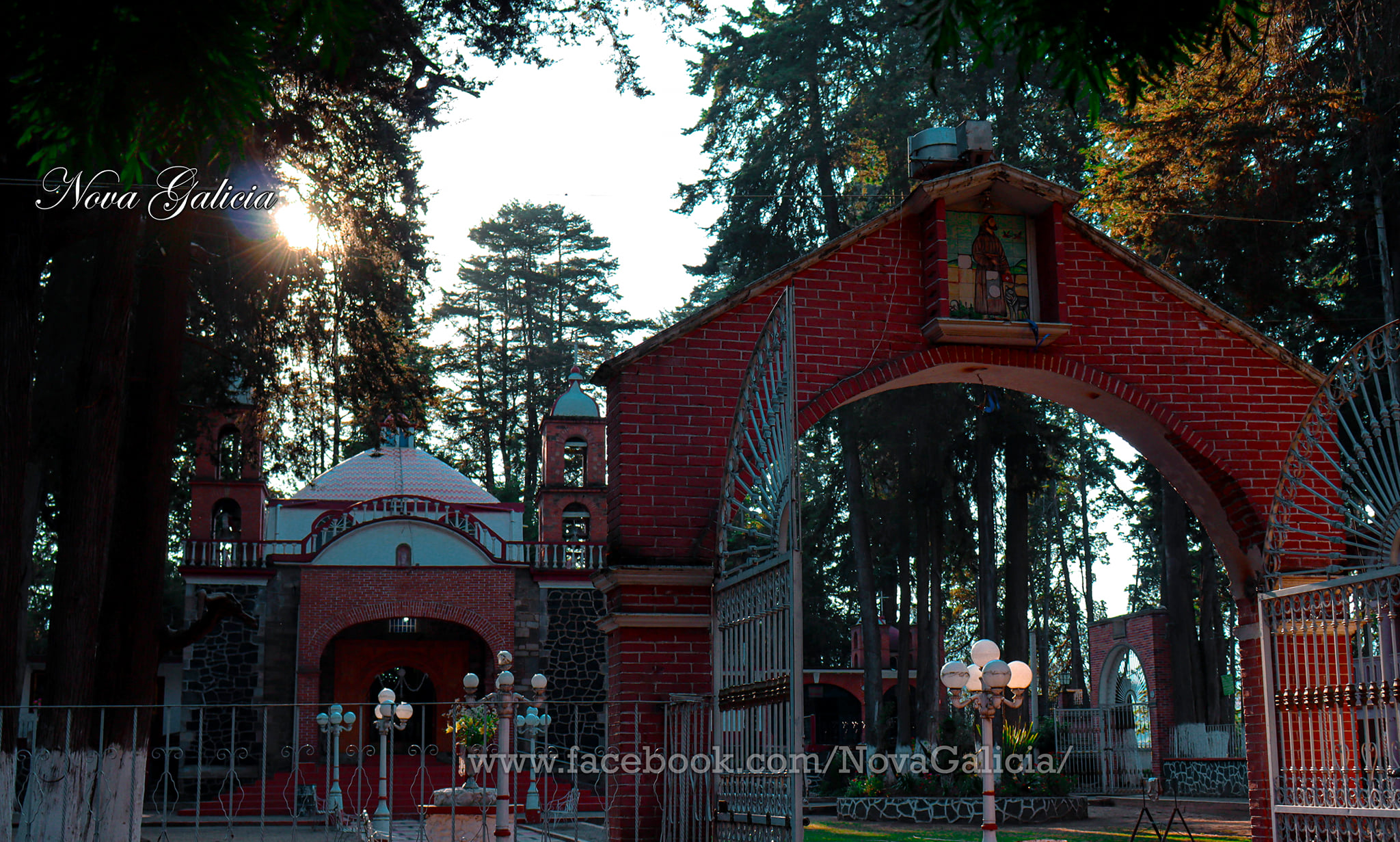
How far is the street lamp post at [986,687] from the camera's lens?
7.63 metres

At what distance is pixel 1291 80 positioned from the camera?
47.2 feet

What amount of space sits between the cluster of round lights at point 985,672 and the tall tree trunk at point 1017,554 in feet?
43.0

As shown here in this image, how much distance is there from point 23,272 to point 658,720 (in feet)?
16.9

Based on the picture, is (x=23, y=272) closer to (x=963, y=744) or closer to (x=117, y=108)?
(x=117, y=108)

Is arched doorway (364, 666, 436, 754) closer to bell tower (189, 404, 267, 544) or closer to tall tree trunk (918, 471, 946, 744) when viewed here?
bell tower (189, 404, 267, 544)

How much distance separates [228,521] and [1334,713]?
22.8m

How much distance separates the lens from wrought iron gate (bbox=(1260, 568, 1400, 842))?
301 inches

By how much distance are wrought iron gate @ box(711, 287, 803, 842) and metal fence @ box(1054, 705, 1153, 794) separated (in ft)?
62.8

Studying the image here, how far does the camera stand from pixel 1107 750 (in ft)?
83.5

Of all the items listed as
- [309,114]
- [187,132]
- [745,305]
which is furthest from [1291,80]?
[187,132]

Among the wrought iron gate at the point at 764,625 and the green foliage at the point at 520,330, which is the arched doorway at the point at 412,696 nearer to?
the green foliage at the point at 520,330

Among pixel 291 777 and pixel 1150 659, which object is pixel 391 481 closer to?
pixel 291 777

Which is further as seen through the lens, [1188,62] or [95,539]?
[95,539]

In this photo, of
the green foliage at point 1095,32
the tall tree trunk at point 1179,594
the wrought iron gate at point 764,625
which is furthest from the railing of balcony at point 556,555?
the green foliage at point 1095,32
